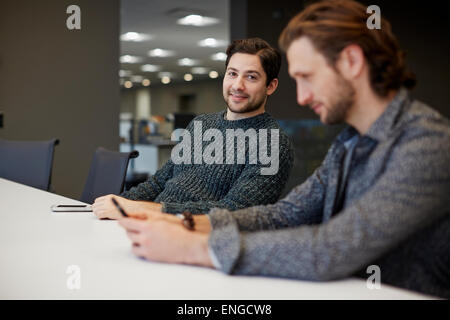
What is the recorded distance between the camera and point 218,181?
75.0 inches

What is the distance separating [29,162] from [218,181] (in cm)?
163

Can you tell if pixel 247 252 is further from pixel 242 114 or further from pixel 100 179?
pixel 100 179

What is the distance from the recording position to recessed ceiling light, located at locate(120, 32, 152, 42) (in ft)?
29.2

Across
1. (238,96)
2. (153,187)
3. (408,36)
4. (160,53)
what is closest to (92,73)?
(153,187)

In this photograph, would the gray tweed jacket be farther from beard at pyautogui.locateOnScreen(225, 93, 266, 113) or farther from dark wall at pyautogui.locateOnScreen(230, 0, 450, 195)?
dark wall at pyautogui.locateOnScreen(230, 0, 450, 195)

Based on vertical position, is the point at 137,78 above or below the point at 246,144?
above

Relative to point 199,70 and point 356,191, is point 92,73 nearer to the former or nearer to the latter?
point 356,191

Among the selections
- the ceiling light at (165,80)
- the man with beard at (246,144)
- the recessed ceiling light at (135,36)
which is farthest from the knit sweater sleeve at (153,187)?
the ceiling light at (165,80)

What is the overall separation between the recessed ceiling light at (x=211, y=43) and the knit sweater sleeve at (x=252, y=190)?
794cm

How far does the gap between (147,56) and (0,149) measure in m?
9.13

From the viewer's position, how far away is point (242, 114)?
197cm

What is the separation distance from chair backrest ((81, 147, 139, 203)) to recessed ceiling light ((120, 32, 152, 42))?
6.90m

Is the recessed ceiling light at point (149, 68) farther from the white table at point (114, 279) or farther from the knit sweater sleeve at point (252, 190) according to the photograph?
the white table at point (114, 279)
